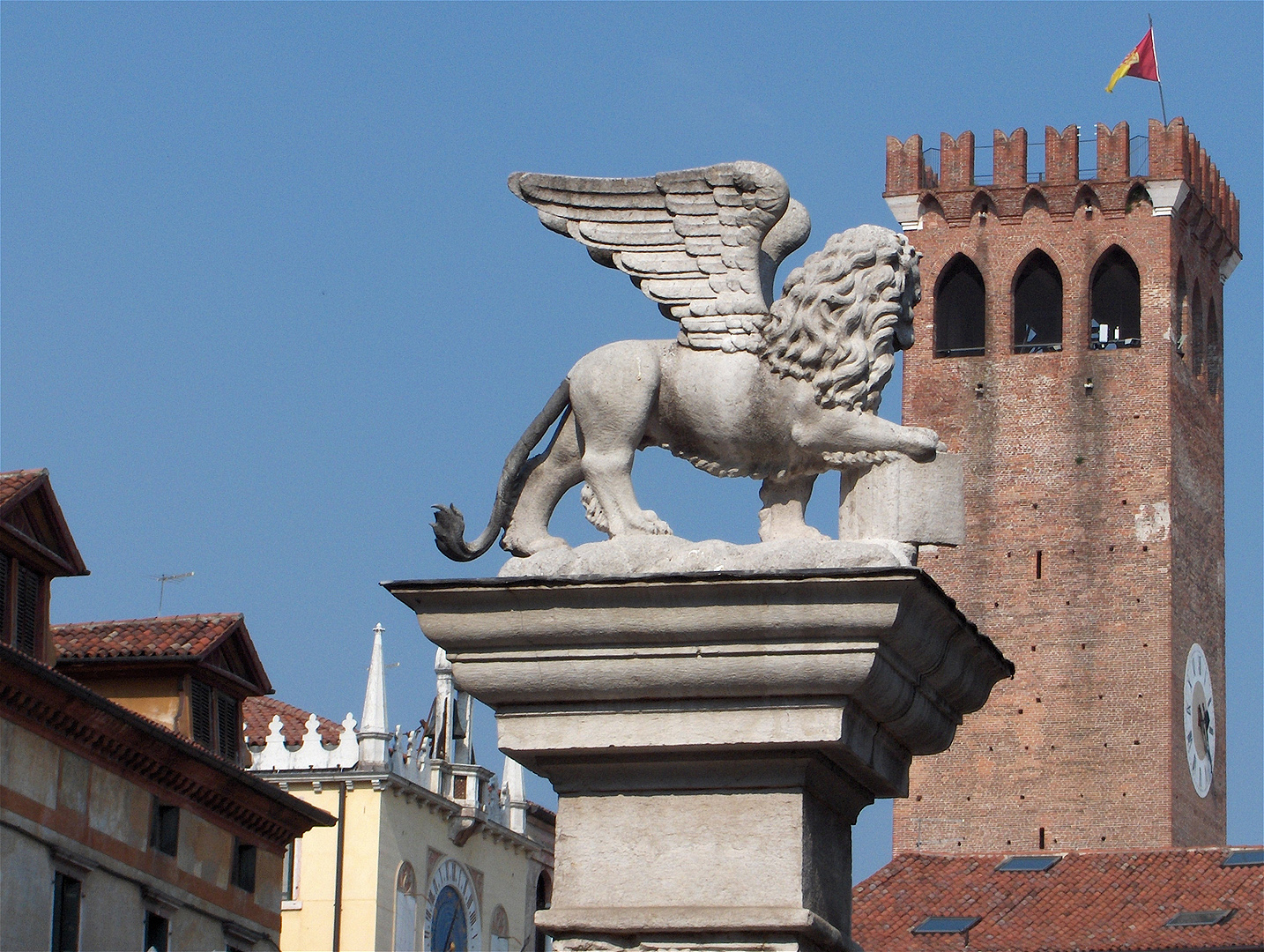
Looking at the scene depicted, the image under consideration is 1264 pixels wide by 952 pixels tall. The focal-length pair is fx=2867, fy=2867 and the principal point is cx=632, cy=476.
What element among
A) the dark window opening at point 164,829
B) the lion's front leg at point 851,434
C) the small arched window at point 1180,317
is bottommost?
the lion's front leg at point 851,434

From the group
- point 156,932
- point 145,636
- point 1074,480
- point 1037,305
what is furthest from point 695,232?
point 1037,305

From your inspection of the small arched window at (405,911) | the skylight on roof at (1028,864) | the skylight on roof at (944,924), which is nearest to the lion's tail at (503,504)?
the skylight on roof at (944,924)

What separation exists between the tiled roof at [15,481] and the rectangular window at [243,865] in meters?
7.52

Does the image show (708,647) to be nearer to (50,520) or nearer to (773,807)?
(773,807)

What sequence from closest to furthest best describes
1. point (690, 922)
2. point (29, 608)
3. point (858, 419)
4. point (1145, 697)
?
point (690, 922), point (858, 419), point (29, 608), point (1145, 697)

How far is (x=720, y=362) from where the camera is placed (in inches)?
215

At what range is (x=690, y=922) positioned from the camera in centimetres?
507

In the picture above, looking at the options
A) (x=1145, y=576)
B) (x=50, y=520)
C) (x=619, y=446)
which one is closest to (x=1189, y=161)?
(x=1145, y=576)

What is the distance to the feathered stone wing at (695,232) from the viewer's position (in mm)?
5508

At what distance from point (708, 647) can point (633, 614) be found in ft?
0.48

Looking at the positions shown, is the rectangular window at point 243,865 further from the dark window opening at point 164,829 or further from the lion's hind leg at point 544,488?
the lion's hind leg at point 544,488

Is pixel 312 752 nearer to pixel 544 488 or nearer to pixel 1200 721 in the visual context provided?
pixel 1200 721

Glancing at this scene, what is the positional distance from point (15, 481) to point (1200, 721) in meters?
43.5

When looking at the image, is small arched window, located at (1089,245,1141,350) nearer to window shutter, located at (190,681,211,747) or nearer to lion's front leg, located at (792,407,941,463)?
window shutter, located at (190,681,211,747)
